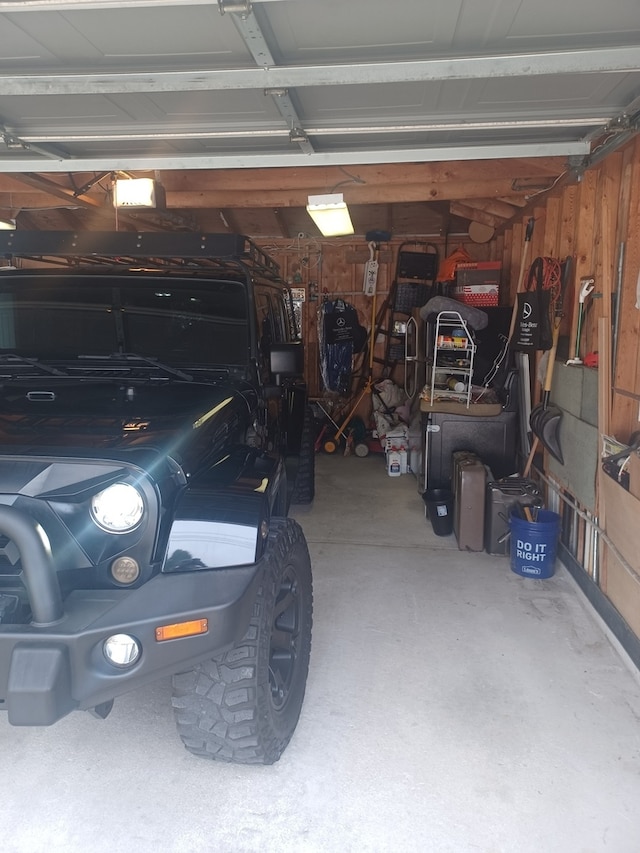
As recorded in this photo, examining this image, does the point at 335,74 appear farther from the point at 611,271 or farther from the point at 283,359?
the point at 611,271

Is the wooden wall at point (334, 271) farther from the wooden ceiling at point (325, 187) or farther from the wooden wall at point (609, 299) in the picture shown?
the wooden wall at point (609, 299)

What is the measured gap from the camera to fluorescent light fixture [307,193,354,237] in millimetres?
4156

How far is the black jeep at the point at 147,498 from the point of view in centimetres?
156

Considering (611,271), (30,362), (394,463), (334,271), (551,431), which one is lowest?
(394,463)

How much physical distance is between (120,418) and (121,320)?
84 cm

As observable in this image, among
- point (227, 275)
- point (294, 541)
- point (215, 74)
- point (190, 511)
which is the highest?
point (215, 74)

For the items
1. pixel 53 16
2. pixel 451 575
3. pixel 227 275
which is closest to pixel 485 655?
pixel 451 575

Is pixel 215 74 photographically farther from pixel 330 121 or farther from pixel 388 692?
pixel 388 692

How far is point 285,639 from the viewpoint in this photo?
229 cm

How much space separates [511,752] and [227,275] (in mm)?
2362

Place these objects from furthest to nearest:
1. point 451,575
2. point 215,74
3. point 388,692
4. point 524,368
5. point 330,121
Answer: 1. point 524,368
2. point 451,575
3. point 330,121
4. point 388,692
5. point 215,74

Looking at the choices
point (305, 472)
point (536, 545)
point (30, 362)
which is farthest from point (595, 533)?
point (30, 362)

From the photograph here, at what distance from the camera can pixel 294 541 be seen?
231 cm

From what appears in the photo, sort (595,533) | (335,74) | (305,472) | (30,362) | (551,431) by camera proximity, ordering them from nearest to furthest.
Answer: (335,74) → (30,362) → (595,533) → (551,431) → (305,472)
